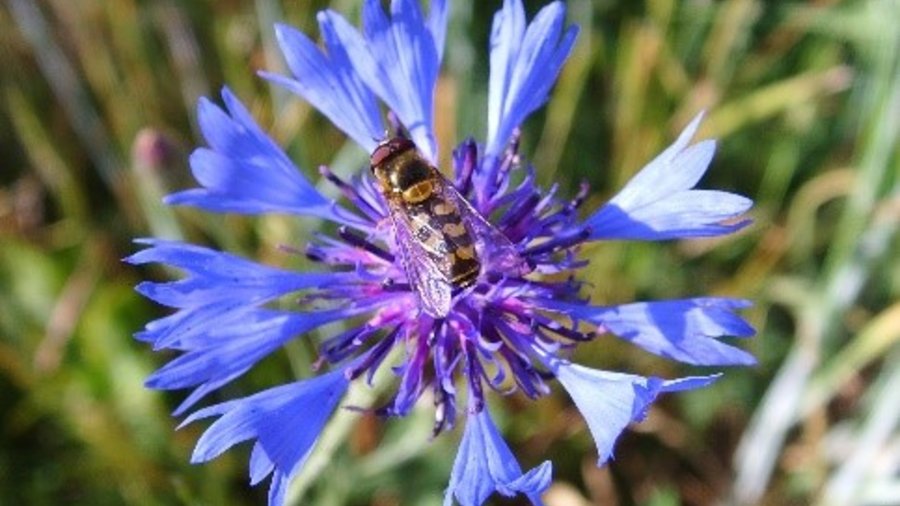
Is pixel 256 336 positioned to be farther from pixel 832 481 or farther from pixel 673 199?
pixel 832 481

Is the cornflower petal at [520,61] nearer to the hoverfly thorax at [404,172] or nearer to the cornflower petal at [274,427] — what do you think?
the hoverfly thorax at [404,172]

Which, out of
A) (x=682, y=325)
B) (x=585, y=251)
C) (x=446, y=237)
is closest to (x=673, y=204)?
(x=682, y=325)

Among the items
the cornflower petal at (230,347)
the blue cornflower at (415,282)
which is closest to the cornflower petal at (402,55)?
the blue cornflower at (415,282)

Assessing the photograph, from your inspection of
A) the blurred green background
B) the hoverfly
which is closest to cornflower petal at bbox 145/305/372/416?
the hoverfly

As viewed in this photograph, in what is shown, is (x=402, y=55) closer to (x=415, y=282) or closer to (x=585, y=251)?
(x=415, y=282)

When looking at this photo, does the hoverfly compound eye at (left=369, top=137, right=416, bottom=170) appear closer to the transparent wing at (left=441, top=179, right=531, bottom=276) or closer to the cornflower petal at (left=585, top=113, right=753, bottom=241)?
the transparent wing at (left=441, top=179, right=531, bottom=276)

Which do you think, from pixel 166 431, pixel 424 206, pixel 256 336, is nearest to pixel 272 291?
pixel 256 336
